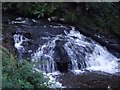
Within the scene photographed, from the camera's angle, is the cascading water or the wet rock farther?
the cascading water

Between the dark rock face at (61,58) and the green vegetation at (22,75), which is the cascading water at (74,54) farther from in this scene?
the green vegetation at (22,75)

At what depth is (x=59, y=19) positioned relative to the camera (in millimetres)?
11328

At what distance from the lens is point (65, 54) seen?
8.96 meters

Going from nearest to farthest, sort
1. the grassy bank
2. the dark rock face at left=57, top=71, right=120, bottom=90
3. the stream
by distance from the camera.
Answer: the dark rock face at left=57, top=71, right=120, bottom=90, the stream, the grassy bank

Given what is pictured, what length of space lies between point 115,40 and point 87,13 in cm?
185

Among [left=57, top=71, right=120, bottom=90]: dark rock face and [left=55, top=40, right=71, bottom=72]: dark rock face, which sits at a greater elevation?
[left=55, top=40, right=71, bottom=72]: dark rock face

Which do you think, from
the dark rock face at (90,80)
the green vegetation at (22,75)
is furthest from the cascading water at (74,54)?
the green vegetation at (22,75)

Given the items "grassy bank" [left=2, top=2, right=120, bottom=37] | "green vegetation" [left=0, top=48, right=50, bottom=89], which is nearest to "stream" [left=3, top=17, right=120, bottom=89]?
"grassy bank" [left=2, top=2, right=120, bottom=37]

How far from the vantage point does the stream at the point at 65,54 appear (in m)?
7.88

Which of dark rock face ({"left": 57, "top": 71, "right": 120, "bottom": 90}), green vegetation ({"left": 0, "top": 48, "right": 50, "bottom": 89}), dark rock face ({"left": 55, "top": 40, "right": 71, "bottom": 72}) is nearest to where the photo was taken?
green vegetation ({"left": 0, "top": 48, "right": 50, "bottom": 89})

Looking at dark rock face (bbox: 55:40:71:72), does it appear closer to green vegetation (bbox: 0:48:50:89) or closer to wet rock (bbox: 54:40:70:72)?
wet rock (bbox: 54:40:70:72)

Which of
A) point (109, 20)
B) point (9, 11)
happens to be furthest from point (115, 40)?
point (9, 11)

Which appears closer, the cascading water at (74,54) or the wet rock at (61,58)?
the wet rock at (61,58)

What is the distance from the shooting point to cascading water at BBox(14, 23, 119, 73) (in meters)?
8.67
